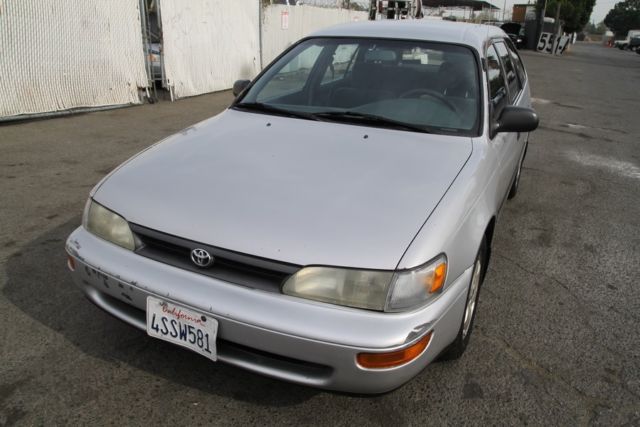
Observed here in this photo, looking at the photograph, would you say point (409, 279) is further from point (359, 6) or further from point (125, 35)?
point (359, 6)

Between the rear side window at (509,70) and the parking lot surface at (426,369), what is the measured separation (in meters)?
1.08

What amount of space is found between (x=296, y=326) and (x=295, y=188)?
2.00 feet

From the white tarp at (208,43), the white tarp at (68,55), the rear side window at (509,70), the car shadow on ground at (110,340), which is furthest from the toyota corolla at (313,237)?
the white tarp at (208,43)

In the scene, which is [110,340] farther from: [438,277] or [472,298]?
[472,298]

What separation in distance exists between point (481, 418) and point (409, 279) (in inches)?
32.0

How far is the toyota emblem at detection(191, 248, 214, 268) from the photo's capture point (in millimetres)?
1837

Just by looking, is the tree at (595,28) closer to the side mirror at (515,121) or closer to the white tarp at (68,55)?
the white tarp at (68,55)

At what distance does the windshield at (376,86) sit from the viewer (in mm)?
2779

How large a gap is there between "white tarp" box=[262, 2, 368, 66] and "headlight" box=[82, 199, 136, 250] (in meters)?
9.10

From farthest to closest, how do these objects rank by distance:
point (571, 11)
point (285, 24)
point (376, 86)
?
point (571, 11) < point (285, 24) < point (376, 86)

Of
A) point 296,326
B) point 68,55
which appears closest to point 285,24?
point 68,55

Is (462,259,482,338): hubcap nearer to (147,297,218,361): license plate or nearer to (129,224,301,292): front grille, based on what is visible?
(129,224,301,292): front grille

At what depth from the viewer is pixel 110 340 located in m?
2.44

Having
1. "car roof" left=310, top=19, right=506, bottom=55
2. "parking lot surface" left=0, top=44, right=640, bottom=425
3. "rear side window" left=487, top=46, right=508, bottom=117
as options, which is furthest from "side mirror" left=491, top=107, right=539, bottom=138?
"parking lot surface" left=0, top=44, right=640, bottom=425
